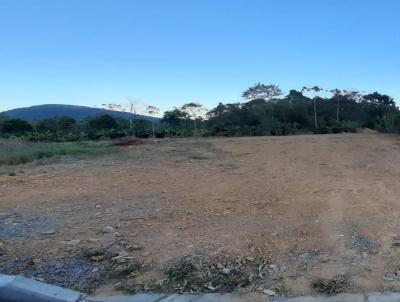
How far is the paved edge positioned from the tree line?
20649 mm

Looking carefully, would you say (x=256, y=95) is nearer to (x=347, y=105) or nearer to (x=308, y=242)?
(x=347, y=105)

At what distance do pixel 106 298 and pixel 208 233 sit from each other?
1174mm

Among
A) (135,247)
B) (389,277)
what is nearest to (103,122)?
(135,247)

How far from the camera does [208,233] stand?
3.47 m

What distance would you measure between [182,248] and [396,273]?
1486 millimetres

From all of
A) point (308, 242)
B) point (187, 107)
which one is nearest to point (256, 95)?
point (187, 107)

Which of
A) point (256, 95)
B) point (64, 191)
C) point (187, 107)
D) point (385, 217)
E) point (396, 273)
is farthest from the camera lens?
point (187, 107)

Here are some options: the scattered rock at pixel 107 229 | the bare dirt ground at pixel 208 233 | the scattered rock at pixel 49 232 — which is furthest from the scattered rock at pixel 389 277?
the scattered rock at pixel 49 232

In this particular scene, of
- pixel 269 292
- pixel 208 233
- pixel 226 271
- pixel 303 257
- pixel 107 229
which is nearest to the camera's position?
pixel 269 292

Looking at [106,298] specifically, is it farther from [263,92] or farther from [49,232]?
[263,92]

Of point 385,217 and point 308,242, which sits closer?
point 308,242

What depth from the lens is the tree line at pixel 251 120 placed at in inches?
937

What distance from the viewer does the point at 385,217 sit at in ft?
12.1

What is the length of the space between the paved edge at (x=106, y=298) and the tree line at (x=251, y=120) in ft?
67.7
